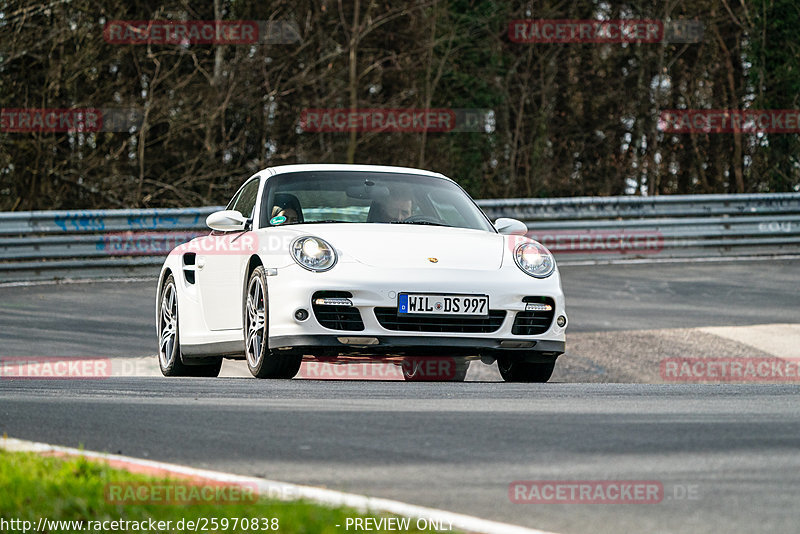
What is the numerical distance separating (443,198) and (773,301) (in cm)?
758

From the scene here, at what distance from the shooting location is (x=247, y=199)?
10.0m

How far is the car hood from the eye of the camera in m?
8.39

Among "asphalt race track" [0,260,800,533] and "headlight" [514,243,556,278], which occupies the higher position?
"headlight" [514,243,556,278]

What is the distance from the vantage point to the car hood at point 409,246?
27.5 ft

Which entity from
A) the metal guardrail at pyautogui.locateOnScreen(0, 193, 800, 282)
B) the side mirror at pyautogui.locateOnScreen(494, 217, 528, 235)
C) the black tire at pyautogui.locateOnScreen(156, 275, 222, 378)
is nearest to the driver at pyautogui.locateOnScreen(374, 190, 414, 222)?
the side mirror at pyautogui.locateOnScreen(494, 217, 528, 235)

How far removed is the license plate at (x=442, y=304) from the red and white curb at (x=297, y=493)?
3352mm

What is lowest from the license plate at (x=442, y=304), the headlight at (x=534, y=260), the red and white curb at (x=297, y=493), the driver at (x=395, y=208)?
the license plate at (x=442, y=304)

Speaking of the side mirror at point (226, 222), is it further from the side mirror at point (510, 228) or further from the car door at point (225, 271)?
the side mirror at point (510, 228)

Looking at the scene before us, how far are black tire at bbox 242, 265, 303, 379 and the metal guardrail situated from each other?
Result: 355 inches

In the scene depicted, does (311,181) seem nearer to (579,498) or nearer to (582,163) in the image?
(579,498)

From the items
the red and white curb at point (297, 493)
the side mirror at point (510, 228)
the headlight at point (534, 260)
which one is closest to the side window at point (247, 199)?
the side mirror at point (510, 228)

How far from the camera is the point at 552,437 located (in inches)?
226

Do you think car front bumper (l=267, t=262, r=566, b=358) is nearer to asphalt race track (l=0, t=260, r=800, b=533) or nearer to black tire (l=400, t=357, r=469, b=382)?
asphalt race track (l=0, t=260, r=800, b=533)

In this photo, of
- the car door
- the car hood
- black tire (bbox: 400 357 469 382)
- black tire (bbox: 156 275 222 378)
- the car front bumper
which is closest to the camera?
the car front bumper
